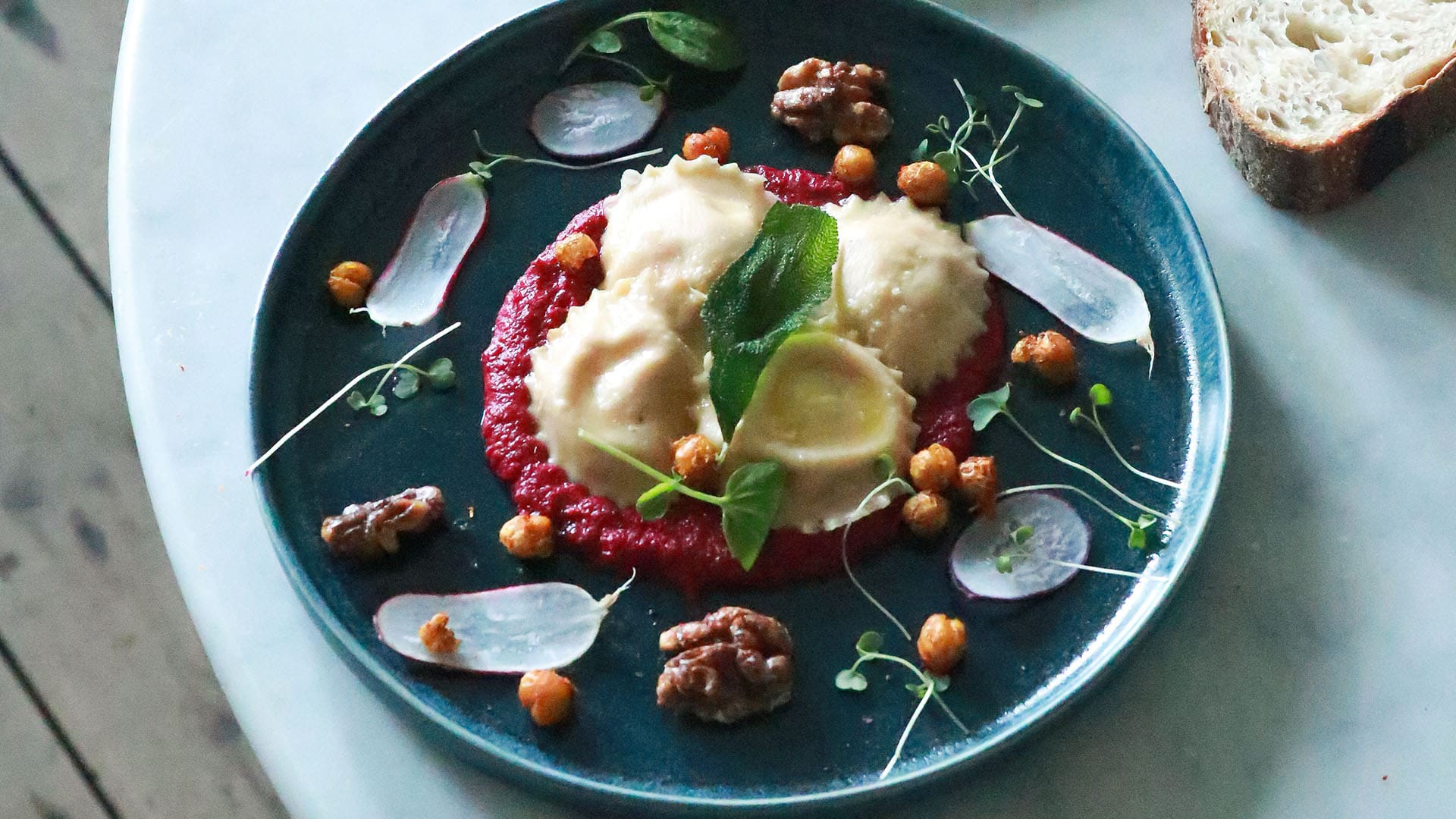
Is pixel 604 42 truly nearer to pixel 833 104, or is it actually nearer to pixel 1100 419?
pixel 833 104

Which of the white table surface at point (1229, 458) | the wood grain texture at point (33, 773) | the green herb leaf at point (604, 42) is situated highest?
the green herb leaf at point (604, 42)

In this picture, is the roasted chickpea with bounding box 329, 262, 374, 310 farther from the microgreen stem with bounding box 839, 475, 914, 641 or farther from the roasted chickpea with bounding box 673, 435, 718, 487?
the microgreen stem with bounding box 839, 475, 914, 641

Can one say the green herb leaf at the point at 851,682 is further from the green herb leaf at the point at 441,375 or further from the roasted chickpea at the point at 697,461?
the green herb leaf at the point at 441,375

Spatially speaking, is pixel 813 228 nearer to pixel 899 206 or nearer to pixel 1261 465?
pixel 899 206

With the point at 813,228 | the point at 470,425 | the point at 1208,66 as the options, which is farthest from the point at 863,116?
the point at 470,425

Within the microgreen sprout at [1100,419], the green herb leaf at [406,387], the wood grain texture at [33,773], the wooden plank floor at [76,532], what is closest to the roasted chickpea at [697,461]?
the green herb leaf at [406,387]

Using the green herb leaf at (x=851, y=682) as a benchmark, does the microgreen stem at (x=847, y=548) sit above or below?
above
